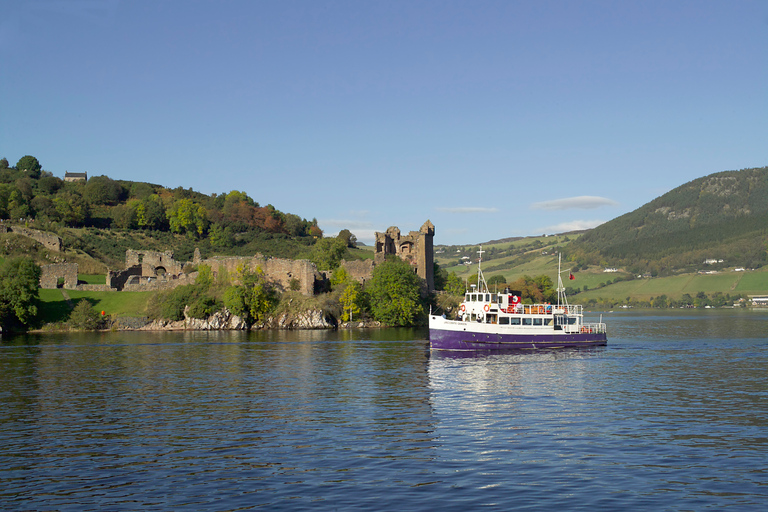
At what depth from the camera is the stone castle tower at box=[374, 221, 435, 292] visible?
11112 centimetres

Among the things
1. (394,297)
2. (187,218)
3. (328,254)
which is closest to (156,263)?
(328,254)

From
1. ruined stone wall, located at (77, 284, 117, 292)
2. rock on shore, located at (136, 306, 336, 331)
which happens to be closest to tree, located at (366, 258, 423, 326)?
rock on shore, located at (136, 306, 336, 331)

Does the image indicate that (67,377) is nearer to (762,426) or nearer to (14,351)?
(14,351)

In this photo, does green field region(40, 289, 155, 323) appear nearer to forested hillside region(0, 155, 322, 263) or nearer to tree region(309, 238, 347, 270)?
forested hillside region(0, 155, 322, 263)

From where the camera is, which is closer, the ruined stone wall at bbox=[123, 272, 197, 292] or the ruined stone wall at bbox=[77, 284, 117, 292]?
the ruined stone wall at bbox=[77, 284, 117, 292]

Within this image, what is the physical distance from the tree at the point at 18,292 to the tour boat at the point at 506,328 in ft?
150

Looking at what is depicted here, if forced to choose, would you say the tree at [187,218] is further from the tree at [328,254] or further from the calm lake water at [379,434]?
the calm lake water at [379,434]

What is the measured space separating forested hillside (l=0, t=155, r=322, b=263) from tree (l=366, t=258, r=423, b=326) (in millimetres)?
49602

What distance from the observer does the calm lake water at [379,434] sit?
16938mm

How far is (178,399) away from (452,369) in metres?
18.2

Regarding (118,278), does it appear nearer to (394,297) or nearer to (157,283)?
(157,283)

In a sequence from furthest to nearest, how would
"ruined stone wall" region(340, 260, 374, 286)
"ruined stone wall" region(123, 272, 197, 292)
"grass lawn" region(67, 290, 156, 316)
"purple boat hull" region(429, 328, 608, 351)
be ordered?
"ruined stone wall" region(340, 260, 374, 286)
"ruined stone wall" region(123, 272, 197, 292)
"grass lawn" region(67, 290, 156, 316)
"purple boat hull" region(429, 328, 608, 351)

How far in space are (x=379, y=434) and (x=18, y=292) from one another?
207 feet

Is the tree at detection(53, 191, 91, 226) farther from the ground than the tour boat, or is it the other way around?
the tree at detection(53, 191, 91, 226)
